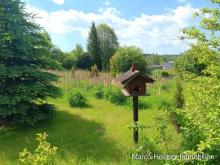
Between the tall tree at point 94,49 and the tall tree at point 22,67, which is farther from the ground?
the tall tree at point 94,49

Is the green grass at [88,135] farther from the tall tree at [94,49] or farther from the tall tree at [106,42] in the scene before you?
the tall tree at [106,42]

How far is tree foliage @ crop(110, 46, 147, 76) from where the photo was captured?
23.8m

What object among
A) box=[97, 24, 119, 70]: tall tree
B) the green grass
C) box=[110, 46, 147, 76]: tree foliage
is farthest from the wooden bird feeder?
box=[97, 24, 119, 70]: tall tree

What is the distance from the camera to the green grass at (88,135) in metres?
8.16

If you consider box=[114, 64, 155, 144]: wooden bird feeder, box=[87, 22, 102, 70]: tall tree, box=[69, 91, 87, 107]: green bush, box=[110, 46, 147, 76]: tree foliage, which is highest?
box=[87, 22, 102, 70]: tall tree

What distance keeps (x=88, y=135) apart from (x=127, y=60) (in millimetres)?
14570

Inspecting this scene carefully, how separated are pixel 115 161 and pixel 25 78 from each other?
15.7ft

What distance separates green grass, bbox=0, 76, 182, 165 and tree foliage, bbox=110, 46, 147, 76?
10205 millimetres

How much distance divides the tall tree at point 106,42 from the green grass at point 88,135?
32849 mm

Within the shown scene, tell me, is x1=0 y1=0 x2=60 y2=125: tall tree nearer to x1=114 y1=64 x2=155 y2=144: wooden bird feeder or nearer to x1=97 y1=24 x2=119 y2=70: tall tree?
x1=114 y1=64 x2=155 y2=144: wooden bird feeder

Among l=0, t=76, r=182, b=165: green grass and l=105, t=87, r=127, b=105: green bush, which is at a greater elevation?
l=105, t=87, r=127, b=105: green bush

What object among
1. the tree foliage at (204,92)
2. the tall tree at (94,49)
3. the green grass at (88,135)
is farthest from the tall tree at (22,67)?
the tall tree at (94,49)

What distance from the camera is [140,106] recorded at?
1349 cm

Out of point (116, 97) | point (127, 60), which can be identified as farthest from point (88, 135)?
point (127, 60)
